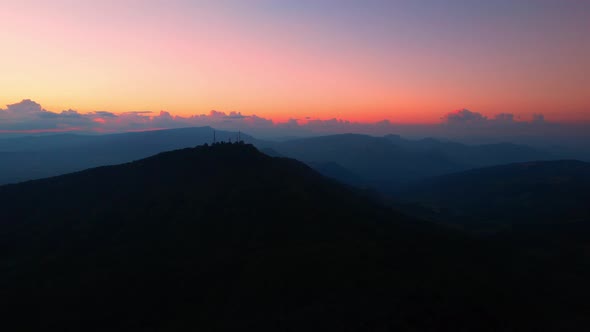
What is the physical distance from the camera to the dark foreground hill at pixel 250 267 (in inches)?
2344

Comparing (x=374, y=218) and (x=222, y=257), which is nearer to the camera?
(x=222, y=257)

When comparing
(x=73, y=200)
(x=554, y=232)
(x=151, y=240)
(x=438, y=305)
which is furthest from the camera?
(x=554, y=232)

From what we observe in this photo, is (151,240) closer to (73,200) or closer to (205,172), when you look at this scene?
(205,172)

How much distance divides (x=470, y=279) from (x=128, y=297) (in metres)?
73.3

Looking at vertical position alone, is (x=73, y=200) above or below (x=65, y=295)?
above

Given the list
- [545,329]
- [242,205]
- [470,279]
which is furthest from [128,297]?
[545,329]

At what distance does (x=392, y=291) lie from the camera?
62094 millimetres

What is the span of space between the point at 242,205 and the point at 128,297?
4291 centimetres

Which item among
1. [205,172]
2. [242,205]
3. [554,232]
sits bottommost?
[554,232]

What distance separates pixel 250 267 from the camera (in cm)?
7500

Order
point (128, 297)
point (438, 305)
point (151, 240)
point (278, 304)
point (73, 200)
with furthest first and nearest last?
point (73, 200)
point (151, 240)
point (128, 297)
point (278, 304)
point (438, 305)

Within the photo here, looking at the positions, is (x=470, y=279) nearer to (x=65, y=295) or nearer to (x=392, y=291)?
(x=392, y=291)

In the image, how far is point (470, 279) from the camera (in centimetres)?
7212

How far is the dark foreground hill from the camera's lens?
2344 inches
